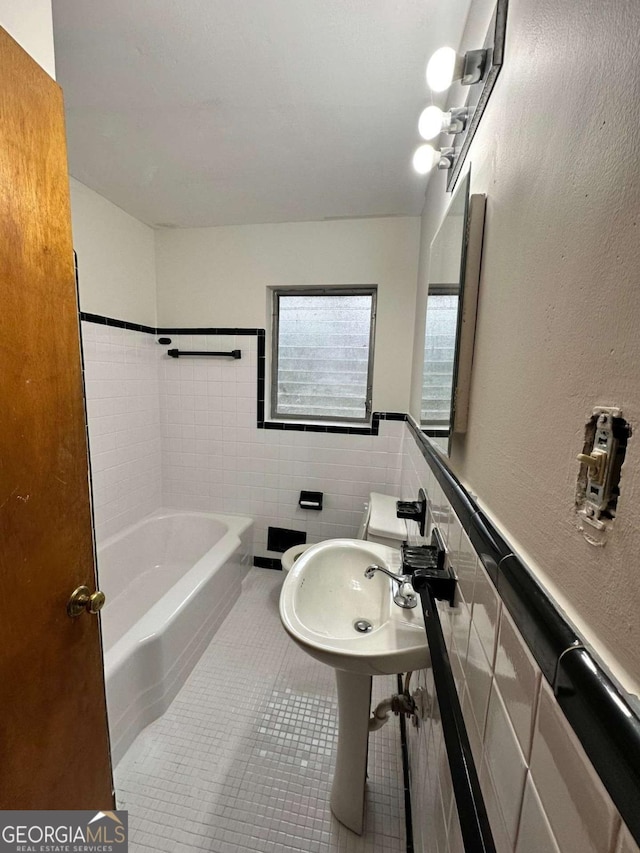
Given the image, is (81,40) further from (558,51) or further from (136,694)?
(136,694)

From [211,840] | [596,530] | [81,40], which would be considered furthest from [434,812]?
[81,40]

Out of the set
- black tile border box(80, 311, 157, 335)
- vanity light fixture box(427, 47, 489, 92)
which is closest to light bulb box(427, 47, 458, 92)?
vanity light fixture box(427, 47, 489, 92)

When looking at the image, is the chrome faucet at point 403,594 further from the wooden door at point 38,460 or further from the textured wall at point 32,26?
the textured wall at point 32,26

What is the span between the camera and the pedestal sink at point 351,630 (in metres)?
0.81

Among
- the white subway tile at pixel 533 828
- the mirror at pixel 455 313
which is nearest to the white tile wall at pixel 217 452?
the mirror at pixel 455 313

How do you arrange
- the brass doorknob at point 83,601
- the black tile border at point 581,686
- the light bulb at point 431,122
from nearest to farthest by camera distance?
1. the black tile border at point 581,686
2. the brass doorknob at point 83,601
3. the light bulb at point 431,122

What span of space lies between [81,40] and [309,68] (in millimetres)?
688

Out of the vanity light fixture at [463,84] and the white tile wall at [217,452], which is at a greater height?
the vanity light fixture at [463,84]

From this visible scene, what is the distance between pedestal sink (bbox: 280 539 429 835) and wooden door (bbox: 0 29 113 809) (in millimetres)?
529

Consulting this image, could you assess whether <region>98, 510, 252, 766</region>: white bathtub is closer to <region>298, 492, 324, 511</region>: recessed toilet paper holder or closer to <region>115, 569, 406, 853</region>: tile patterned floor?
<region>115, 569, 406, 853</region>: tile patterned floor

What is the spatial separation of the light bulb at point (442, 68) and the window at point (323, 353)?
1.32 m

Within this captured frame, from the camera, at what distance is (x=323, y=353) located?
230 centimetres

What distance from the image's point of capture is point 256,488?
7.89 ft

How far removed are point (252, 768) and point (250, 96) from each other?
243 centimetres
